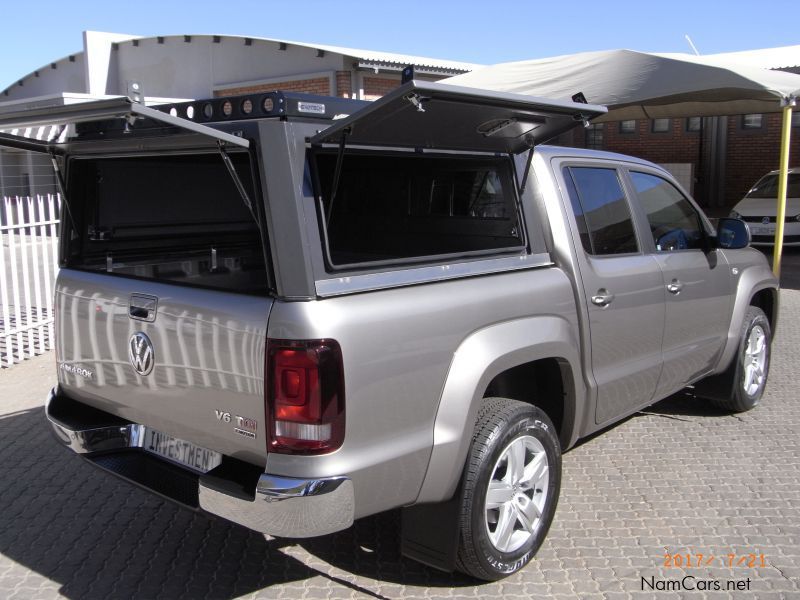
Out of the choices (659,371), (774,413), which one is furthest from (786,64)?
(659,371)

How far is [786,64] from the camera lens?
16516 millimetres

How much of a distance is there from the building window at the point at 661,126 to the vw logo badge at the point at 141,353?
2063cm

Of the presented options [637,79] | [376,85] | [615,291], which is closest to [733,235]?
[615,291]

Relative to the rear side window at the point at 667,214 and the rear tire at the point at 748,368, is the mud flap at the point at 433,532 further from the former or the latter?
the rear tire at the point at 748,368

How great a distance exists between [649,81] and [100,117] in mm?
9414

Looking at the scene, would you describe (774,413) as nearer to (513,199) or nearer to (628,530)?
(628,530)

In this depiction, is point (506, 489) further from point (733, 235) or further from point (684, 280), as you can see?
point (733, 235)

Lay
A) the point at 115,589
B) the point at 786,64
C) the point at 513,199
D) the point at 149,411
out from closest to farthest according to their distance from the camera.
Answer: the point at 149,411
the point at 115,589
the point at 513,199
the point at 786,64

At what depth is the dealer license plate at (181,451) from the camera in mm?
3031

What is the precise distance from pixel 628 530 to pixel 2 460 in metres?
3.86

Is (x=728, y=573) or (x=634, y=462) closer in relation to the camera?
(x=728, y=573)

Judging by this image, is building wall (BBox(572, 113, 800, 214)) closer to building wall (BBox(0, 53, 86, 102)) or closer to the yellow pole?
the yellow pole

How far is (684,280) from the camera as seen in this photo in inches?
183

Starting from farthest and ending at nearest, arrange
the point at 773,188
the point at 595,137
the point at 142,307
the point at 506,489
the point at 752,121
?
1. the point at 595,137
2. the point at 752,121
3. the point at 773,188
4. the point at 506,489
5. the point at 142,307
